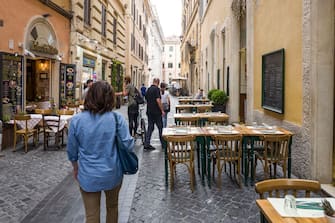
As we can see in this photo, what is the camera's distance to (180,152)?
6.01 meters

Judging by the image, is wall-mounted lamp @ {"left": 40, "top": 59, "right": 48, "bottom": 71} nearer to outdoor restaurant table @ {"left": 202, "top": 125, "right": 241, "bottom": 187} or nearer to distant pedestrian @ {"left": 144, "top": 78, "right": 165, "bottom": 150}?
distant pedestrian @ {"left": 144, "top": 78, "right": 165, "bottom": 150}

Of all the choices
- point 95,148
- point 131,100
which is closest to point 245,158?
Result: point 95,148

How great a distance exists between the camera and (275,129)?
6.45 metres

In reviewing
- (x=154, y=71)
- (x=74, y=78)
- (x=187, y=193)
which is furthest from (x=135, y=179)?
(x=154, y=71)

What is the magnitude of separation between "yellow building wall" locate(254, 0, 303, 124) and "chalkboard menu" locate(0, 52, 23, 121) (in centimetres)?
655

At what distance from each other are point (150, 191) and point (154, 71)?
224 feet

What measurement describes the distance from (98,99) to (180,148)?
326cm

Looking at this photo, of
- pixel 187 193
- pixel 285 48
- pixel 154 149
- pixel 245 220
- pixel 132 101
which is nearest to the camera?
pixel 245 220

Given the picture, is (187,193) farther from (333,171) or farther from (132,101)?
(132,101)

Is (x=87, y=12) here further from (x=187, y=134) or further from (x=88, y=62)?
(x=187, y=134)

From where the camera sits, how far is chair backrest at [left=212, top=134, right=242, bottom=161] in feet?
18.6

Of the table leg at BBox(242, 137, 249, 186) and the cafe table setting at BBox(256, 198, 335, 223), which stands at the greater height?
the cafe table setting at BBox(256, 198, 335, 223)

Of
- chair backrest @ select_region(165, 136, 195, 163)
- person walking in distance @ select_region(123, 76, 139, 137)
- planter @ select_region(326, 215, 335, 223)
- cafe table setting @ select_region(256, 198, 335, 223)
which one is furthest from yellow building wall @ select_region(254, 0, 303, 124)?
planter @ select_region(326, 215, 335, 223)

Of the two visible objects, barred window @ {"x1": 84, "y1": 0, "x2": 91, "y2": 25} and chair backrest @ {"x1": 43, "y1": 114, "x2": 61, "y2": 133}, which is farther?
barred window @ {"x1": 84, "y1": 0, "x2": 91, "y2": 25}
